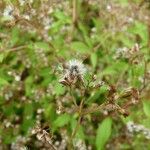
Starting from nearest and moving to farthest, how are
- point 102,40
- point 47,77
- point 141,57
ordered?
point 141,57 < point 47,77 < point 102,40

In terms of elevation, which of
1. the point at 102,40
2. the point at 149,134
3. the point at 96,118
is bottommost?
the point at 149,134

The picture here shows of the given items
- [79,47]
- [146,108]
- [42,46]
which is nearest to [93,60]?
[79,47]

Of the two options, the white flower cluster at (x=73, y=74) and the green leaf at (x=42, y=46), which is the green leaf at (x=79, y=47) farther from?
the white flower cluster at (x=73, y=74)

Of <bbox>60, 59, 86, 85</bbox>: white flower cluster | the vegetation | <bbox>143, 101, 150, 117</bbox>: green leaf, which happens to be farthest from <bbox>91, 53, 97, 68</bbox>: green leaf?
<bbox>60, 59, 86, 85</bbox>: white flower cluster

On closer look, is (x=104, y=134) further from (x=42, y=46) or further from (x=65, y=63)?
(x=42, y=46)

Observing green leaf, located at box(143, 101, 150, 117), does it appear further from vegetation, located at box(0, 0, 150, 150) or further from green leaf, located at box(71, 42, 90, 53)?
green leaf, located at box(71, 42, 90, 53)

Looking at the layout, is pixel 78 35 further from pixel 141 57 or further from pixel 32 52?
pixel 141 57

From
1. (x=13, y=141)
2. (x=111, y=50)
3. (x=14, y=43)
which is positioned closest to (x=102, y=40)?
(x=111, y=50)

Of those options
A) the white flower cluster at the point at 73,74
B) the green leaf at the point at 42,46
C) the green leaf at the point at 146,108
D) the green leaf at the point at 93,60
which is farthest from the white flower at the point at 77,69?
the green leaf at the point at 93,60

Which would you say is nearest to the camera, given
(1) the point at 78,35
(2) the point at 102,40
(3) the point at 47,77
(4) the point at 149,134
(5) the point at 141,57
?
(5) the point at 141,57
